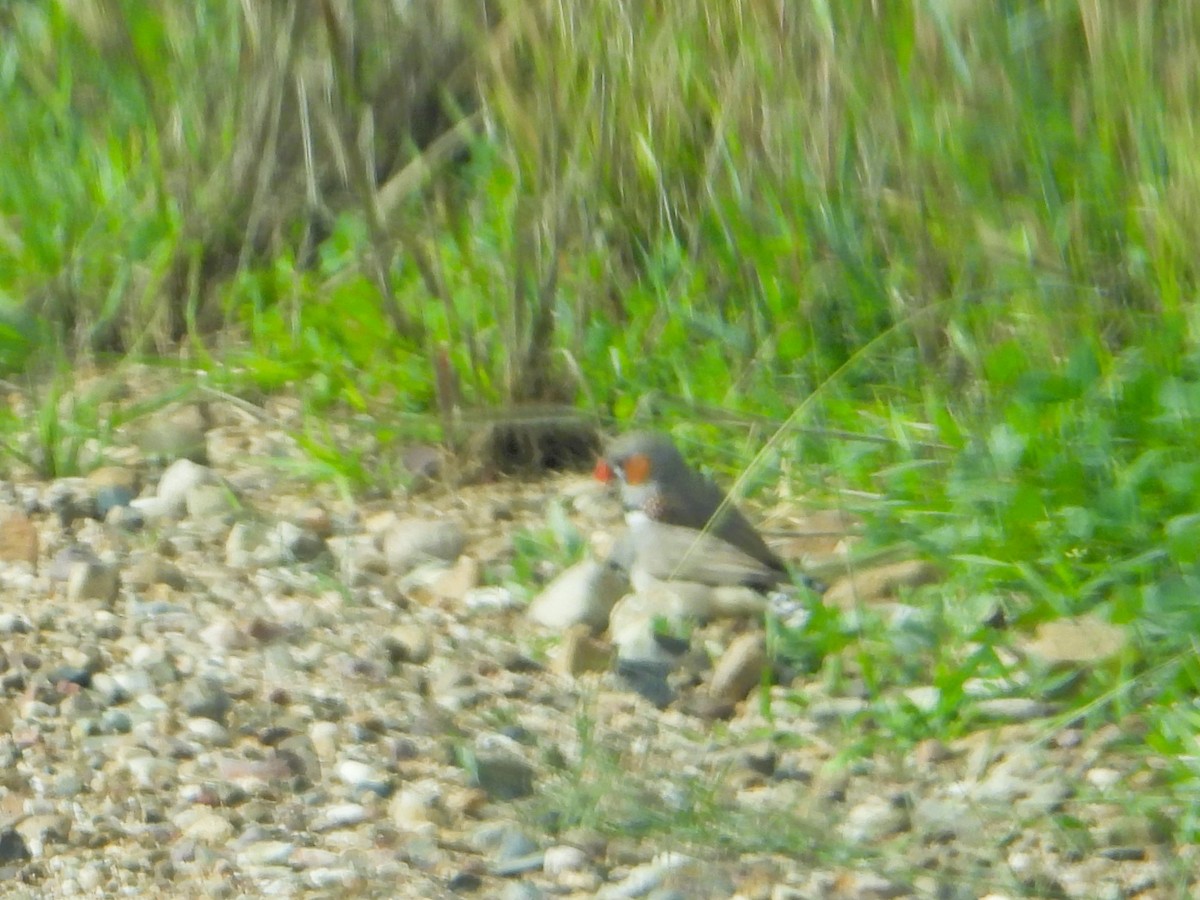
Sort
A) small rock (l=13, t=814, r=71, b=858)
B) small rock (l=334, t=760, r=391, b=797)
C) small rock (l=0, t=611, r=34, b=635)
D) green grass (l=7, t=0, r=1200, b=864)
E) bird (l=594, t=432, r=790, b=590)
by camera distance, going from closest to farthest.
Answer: small rock (l=13, t=814, r=71, b=858) < small rock (l=334, t=760, r=391, b=797) < green grass (l=7, t=0, r=1200, b=864) < small rock (l=0, t=611, r=34, b=635) < bird (l=594, t=432, r=790, b=590)

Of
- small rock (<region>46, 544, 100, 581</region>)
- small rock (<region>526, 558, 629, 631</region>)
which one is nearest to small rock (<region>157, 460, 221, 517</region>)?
small rock (<region>46, 544, 100, 581</region>)

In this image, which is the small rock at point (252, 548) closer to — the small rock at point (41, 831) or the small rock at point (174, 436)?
the small rock at point (174, 436)

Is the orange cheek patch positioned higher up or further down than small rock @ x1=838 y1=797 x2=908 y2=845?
higher up

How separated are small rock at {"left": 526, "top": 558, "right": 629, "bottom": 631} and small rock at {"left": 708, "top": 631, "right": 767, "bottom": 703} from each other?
31 cm

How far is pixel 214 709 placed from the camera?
311 centimetres

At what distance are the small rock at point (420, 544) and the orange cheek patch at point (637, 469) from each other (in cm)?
35

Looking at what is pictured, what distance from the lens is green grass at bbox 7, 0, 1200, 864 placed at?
332 centimetres

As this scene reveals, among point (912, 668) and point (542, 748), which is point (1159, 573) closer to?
point (912, 668)

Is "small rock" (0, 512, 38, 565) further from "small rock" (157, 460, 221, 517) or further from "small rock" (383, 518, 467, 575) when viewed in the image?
"small rock" (383, 518, 467, 575)

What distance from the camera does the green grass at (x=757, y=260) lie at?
131 inches

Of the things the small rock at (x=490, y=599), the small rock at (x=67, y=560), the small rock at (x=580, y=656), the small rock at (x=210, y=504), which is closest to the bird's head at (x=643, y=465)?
the small rock at (x=490, y=599)

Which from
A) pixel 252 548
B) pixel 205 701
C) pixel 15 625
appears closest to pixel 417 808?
pixel 205 701

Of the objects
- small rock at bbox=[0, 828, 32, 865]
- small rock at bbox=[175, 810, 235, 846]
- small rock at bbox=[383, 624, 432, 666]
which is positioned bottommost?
small rock at bbox=[383, 624, 432, 666]

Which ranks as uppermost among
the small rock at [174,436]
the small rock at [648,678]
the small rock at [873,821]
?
the small rock at [873,821]
